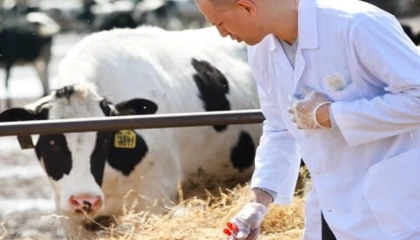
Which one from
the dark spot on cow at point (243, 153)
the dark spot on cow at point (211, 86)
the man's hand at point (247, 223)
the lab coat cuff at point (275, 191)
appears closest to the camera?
the man's hand at point (247, 223)

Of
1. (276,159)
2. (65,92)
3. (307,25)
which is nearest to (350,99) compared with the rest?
(307,25)

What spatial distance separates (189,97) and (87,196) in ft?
4.94

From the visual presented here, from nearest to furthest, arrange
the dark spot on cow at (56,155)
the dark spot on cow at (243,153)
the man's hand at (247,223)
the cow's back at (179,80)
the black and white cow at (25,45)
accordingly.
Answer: the man's hand at (247,223) → the dark spot on cow at (56,155) → the cow's back at (179,80) → the dark spot on cow at (243,153) → the black and white cow at (25,45)

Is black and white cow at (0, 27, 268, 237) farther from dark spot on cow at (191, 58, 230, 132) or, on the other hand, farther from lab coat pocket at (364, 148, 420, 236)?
lab coat pocket at (364, 148, 420, 236)

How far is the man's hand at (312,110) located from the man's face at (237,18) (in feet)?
0.64

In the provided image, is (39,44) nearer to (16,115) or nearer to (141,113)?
(141,113)

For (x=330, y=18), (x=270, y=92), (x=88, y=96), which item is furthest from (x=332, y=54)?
(x=88, y=96)

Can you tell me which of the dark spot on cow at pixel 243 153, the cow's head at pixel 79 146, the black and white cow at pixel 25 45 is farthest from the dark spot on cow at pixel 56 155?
the black and white cow at pixel 25 45

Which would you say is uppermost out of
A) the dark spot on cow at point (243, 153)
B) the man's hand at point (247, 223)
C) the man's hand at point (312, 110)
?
the man's hand at point (312, 110)

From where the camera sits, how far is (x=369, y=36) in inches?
107

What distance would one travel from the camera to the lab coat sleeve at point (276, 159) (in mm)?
3189

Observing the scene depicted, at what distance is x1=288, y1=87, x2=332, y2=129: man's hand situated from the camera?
2.76m

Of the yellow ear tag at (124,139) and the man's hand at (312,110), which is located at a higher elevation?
the man's hand at (312,110)

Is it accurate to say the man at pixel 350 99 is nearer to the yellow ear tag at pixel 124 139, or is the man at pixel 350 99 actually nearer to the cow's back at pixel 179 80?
the yellow ear tag at pixel 124 139
